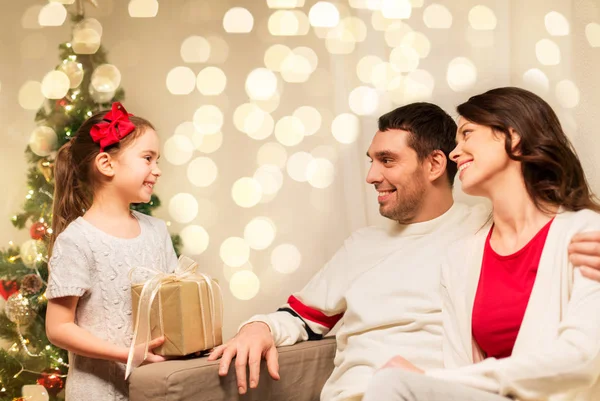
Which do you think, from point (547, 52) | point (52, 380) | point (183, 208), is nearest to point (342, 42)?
point (547, 52)

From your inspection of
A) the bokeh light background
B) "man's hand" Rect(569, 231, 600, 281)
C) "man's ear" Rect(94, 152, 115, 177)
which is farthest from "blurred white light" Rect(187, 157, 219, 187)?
"man's hand" Rect(569, 231, 600, 281)

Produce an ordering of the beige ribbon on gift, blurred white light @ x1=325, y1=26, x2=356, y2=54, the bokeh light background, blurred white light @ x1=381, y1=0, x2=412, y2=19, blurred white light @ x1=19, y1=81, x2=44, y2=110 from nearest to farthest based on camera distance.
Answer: the beige ribbon on gift < blurred white light @ x1=381, y1=0, x2=412, y2=19 < the bokeh light background < blurred white light @ x1=325, y1=26, x2=356, y2=54 < blurred white light @ x1=19, y1=81, x2=44, y2=110

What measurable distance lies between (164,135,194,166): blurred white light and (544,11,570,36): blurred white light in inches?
66.6

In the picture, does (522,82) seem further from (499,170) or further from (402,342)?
(402,342)

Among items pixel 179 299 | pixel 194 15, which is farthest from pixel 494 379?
pixel 194 15

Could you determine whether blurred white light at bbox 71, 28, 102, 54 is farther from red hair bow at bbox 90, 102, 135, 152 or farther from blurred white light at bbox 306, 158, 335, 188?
red hair bow at bbox 90, 102, 135, 152

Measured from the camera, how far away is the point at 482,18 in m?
2.10

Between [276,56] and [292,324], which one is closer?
[292,324]

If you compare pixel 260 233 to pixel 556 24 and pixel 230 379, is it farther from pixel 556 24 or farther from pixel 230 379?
pixel 556 24

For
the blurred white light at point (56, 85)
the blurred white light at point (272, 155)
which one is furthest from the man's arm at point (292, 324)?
the blurred white light at point (56, 85)

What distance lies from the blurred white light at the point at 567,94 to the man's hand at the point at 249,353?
984mm

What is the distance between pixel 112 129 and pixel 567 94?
3.92 feet

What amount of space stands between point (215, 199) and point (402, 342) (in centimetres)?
149

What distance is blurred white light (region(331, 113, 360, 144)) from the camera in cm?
255
